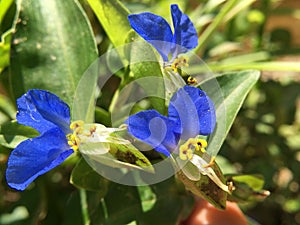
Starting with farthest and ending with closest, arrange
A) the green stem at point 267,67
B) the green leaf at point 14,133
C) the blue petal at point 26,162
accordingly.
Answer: the green stem at point 267,67 < the green leaf at point 14,133 < the blue petal at point 26,162

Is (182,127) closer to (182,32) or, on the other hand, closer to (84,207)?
(182,32)

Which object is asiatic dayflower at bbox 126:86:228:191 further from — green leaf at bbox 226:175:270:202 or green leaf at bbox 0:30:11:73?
green leaf at bbox 0:30:11:73

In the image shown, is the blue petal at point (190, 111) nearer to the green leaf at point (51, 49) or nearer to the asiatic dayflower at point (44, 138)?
the asiatic dayflower at point (44, 138)

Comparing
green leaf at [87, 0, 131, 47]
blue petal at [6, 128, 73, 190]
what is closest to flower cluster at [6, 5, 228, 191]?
blue petal at [6, 128, 73, 190]

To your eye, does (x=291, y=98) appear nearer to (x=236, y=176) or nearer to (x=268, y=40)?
(x=268, y=40)

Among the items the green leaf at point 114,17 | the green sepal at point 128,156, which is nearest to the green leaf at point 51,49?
the green leaf at point 114,17

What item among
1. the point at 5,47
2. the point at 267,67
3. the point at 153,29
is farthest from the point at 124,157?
the point at 267,67
